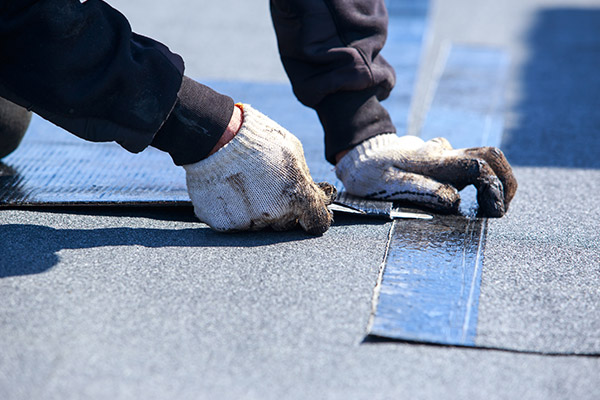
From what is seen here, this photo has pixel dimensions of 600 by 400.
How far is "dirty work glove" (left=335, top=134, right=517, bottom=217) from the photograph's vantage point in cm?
165

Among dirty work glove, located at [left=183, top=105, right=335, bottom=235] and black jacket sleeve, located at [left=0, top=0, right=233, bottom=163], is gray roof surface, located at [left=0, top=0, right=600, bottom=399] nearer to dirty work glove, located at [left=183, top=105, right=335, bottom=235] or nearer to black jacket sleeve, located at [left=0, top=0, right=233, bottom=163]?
dirty work glove, located at [left=183, top=105, right=335, bottom=235]

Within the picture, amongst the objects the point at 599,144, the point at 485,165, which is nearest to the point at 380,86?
the point at 485,165

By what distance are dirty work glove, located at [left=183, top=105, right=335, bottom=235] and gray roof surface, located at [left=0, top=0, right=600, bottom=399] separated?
1.9 inches

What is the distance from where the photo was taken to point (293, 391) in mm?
993

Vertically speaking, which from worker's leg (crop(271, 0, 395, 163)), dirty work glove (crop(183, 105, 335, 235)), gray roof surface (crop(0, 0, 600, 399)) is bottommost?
gray roof surface (crop(0, 0, 600, 399))

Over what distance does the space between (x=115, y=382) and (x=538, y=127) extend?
77.1 inches

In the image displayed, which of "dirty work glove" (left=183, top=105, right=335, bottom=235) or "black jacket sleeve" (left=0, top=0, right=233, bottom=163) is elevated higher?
"black jacket sleeve" (left=0, top=0, right=233, bottom=163)

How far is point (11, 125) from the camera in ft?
6.07

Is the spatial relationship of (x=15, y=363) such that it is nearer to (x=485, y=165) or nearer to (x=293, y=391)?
(x=293, y=391)

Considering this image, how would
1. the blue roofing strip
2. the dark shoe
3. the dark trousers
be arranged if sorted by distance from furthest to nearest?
the dark shoe < the dark trousers < the blue roofing strip

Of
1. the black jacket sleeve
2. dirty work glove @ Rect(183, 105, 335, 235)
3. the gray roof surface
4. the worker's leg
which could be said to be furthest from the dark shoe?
the worker's leg

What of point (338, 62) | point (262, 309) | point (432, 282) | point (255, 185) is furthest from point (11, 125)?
point (432, 282)

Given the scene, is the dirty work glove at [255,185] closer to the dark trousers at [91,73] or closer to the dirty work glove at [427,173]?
the dark trousers at [91,73]

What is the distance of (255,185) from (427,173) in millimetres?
469
